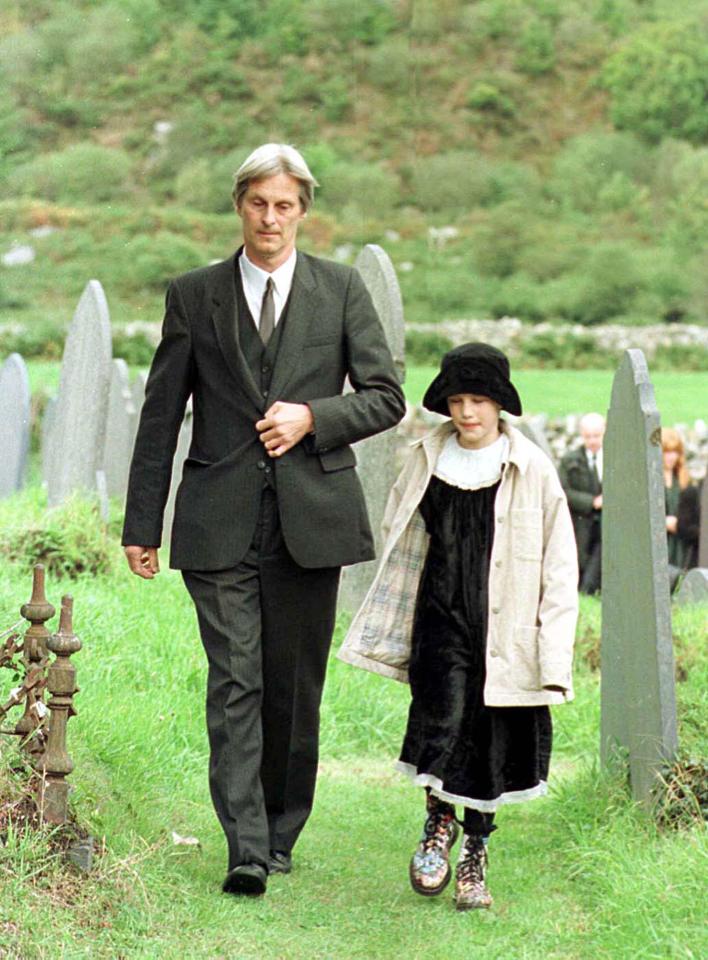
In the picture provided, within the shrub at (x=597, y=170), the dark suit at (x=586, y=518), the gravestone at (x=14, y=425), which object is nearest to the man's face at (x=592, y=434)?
the dark suit at (x=586, y=518)

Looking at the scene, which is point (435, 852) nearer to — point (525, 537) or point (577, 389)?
point (525, 537)

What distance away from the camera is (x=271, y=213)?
460cm

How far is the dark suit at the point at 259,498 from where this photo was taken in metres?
4.61

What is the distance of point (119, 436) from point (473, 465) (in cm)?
838

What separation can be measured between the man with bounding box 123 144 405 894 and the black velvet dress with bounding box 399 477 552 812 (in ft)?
0.86

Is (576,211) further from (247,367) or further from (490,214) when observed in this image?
Answer: (247,367)

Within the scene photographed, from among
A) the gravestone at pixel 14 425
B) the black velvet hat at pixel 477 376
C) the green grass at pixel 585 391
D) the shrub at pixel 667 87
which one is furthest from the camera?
the shrub at pixel 667 87

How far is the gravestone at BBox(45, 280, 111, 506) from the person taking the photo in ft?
30.9

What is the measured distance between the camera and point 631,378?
515 centimetres

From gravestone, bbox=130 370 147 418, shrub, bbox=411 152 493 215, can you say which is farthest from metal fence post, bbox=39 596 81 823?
shrub, bbox=411 152 493 215

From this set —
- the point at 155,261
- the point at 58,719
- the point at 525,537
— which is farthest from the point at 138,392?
the point at 155,261

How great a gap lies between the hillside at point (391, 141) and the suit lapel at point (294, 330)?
16580mm

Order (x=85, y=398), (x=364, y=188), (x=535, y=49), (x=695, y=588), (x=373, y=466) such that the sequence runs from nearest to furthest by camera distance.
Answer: (x=373, y=466), (x=695, y=588), (x=85, y=398), (x=535, y=49), (x=364, y=188)

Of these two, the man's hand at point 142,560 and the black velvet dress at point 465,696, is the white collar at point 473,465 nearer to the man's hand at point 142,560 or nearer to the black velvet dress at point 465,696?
the black velvet dress at point 465,696
